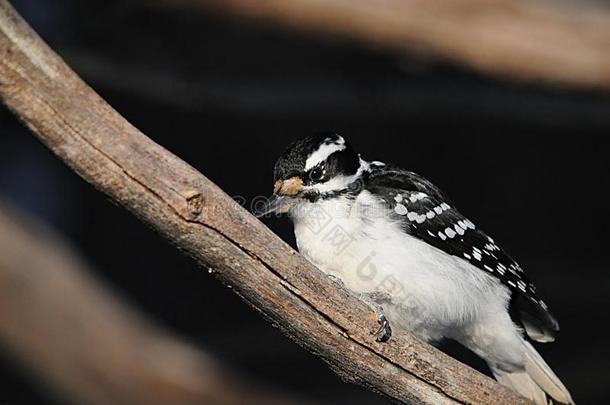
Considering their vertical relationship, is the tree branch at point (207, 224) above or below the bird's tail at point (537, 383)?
below

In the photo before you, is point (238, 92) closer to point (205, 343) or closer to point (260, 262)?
point (205, 343)

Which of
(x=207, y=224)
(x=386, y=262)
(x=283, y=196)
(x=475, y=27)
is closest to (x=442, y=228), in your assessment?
(x=386, y=262)

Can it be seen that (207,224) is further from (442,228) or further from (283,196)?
(442,228)

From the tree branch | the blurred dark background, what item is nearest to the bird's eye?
the tree branch

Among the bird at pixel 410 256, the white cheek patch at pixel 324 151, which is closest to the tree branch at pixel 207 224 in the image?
the bird at pixel 410 256

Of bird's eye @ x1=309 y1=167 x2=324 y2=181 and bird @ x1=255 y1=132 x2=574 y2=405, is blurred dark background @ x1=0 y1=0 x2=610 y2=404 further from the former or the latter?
bird's eye @ x1=309 y1=167 x2=324 y2=181

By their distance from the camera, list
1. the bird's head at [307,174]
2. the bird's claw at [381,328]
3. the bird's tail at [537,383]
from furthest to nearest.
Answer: the bird's tail at [537,383] → the bird's head at [307,174] → the bird's claw at [381,328]

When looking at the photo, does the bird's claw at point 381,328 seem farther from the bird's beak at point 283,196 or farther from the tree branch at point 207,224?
the bird's beak at point 283,196

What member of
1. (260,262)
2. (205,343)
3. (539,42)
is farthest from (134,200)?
(205,343)
